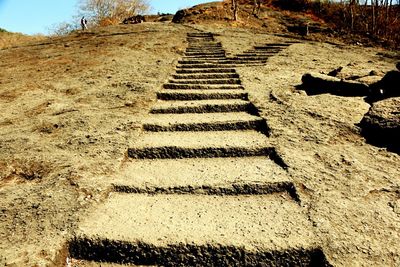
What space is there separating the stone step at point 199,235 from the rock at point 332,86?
2282 millimetres

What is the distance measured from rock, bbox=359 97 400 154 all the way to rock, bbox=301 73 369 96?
847mm

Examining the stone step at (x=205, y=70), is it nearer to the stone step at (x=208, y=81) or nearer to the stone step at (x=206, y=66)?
the stone step at (x=206, y=66)

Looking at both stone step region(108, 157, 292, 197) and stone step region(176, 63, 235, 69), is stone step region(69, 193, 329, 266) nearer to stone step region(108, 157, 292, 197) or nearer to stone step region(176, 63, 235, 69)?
stone step region(108, 157, 292, 197)

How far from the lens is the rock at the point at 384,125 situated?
2697 millimetres

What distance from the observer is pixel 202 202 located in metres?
2.14

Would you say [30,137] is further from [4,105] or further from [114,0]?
[114,0]

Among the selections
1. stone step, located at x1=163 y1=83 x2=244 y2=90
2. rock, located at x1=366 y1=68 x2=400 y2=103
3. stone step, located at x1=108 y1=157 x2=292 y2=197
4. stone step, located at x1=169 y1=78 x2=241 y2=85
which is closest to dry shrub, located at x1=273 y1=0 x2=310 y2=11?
stone step, located at x1=169 y1=78 x2=241 y2=85

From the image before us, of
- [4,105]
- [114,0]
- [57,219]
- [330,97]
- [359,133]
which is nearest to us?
[57,219]

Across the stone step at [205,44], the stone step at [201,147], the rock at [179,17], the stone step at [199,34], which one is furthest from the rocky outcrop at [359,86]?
the rock at [179,17]

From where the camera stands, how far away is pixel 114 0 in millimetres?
31781

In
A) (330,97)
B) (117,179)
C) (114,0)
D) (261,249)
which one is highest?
(114,0)

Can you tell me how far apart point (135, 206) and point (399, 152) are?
2.15 meters

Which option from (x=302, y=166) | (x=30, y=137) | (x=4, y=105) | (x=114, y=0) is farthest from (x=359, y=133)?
(x=114, y=0)

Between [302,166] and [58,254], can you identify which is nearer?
[58,254]
